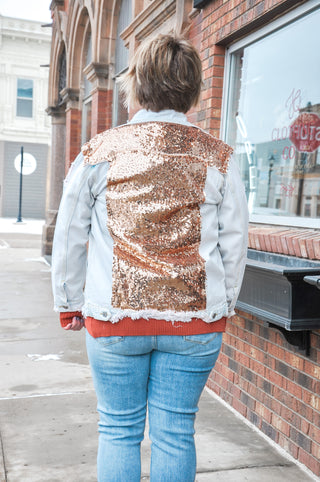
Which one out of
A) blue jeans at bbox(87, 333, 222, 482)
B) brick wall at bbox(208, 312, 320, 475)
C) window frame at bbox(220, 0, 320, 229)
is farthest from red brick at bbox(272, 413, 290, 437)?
blue jeans at bbox(87, 333, 222, 482)

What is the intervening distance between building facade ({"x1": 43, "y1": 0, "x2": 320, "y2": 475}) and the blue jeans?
3.05 feet

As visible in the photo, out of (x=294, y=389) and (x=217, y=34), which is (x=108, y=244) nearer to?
(x=294, y=389)

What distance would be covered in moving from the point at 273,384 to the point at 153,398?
1652 mm

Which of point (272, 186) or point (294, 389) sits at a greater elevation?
point (272, 186)

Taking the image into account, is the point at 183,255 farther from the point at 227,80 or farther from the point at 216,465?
the point at 227,80

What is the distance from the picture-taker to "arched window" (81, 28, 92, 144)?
9.82 metres

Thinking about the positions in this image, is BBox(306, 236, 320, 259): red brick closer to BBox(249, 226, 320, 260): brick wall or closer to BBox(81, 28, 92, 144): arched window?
BBox(249, 226, 320, 260): brick wall

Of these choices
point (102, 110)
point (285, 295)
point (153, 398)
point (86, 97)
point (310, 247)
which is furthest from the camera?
point (86, 97)

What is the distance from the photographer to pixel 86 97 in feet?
33.1

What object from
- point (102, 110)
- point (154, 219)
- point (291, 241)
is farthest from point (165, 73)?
point (102, 110)

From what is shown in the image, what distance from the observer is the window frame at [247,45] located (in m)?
3.54

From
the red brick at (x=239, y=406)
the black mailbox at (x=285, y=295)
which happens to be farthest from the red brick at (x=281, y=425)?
the black mailbox at (x=285, y=295)

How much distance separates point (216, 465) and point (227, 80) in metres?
2.87

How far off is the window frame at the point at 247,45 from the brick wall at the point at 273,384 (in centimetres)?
68
